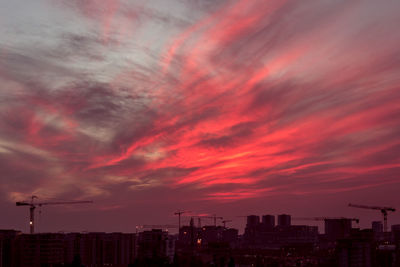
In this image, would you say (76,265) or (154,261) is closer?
(76,265)

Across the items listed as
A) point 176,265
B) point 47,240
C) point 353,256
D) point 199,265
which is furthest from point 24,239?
point 353,256

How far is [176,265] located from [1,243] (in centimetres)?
8980

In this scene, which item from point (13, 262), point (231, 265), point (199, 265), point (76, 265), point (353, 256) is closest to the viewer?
point (76, 265)

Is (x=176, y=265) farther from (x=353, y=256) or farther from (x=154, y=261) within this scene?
(x=353, y=256)

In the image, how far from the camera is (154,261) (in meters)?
137

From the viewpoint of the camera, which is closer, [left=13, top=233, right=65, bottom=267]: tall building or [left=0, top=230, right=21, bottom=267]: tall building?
[left=13, top=233, right=65, bottom=267]: tall building

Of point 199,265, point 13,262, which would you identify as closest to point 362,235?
point 199,265

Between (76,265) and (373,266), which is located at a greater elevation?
(76,265)

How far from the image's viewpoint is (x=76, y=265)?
267ft

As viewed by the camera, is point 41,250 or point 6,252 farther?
point 6,252

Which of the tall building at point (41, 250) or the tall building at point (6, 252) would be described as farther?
the tall building at point (6, 252)

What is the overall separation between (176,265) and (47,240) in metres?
69.0

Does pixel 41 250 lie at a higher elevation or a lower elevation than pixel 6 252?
higher

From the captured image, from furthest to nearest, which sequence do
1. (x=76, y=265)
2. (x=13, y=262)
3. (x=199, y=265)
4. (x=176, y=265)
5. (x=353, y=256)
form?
(x=13, y=262) < (x=353, y=256) < (x=199, y=265) < (x=176, y=265) < (x=76, y=265)
